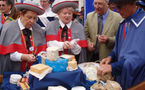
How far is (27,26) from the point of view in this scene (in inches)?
81.1

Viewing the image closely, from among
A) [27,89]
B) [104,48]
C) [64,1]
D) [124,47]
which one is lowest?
[27,89]

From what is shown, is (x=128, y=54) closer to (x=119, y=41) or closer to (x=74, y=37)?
(x=119, y=41)

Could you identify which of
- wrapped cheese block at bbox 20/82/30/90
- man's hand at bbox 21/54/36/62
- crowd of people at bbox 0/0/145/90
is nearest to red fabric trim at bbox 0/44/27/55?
crowd of people at bbox 0/0/145/90

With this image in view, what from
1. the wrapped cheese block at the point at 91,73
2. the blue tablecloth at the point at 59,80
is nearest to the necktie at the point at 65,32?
the wrapped cheese block at the point at 91,73

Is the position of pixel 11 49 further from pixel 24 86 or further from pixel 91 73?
pixel 91 73

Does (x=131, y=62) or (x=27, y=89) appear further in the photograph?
(x=27, y=89)

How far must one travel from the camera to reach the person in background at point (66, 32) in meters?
2.12

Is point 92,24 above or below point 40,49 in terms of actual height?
above

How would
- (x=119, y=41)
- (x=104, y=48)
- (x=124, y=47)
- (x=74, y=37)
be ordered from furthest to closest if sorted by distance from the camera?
(x=104, y=48), (x=74, y=37), (x=119, y=41), (x=124, y=47)

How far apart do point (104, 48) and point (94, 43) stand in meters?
0.19

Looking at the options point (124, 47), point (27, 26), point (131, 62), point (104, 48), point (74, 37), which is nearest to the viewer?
point (131, 62)

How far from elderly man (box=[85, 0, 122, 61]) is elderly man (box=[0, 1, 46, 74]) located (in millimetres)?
932

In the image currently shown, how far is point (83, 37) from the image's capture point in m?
2.39

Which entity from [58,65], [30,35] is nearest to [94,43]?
[30,35]
